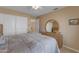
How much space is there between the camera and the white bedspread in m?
1.11

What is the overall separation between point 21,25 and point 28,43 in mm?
290

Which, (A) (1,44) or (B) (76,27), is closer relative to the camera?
(A) (1,44)

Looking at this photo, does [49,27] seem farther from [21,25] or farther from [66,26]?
[21,25]

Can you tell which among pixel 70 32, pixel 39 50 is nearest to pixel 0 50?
pixel 39 50

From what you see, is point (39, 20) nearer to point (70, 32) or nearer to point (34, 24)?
point (34, 24)

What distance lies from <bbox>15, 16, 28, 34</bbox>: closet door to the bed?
2.3 inches

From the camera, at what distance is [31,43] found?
117cm

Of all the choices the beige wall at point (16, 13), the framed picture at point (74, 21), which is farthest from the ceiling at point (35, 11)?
the framed picture at point (74, 21)

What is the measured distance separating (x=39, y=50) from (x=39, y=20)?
1.42 feet

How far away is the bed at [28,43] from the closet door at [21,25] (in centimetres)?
6

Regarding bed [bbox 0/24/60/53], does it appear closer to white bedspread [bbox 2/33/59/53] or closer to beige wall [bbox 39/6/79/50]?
white bedspread [bbox 2/33/59/53]

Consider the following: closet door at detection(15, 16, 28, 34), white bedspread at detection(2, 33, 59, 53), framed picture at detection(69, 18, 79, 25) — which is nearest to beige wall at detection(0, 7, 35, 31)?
closet door at detection(15, 16, 28, 34)
